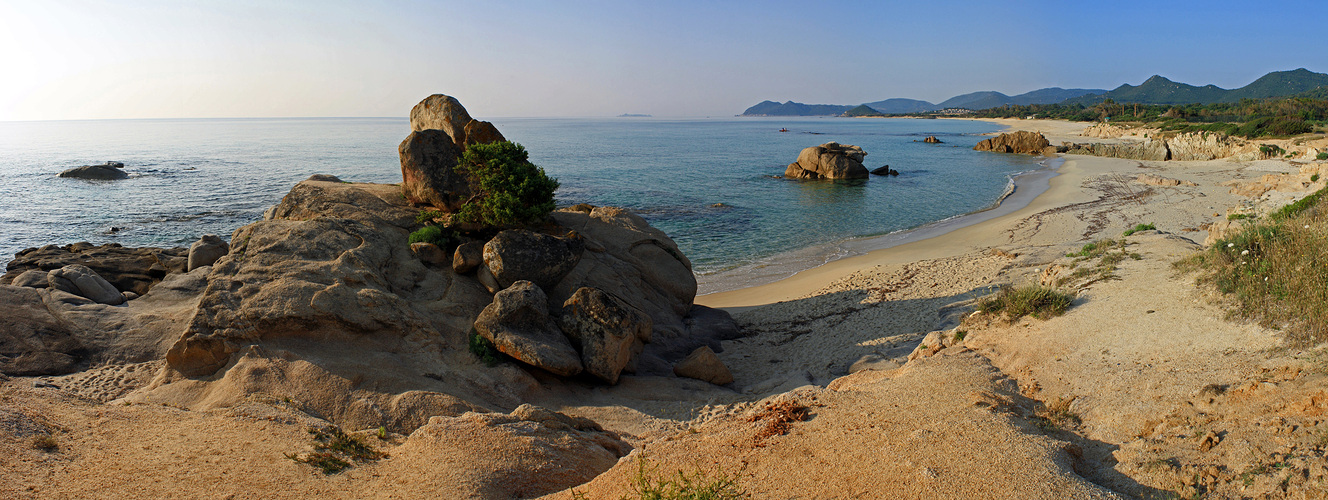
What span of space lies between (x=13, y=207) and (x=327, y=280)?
129ft

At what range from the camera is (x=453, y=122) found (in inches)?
619

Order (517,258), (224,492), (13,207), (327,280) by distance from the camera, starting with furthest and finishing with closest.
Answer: (13,207) → (517,258) → (327,280) → (224,492)

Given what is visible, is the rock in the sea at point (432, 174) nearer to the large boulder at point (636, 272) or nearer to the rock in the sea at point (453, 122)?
the rock in the sea at point (453, 122)

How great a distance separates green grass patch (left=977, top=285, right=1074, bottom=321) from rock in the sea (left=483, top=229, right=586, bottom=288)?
330 inches

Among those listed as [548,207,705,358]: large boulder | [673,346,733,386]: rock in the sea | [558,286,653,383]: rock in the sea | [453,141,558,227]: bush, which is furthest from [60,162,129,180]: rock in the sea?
[673,346,733,386]: rock in the sea

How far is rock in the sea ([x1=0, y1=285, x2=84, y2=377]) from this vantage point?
8734 mm

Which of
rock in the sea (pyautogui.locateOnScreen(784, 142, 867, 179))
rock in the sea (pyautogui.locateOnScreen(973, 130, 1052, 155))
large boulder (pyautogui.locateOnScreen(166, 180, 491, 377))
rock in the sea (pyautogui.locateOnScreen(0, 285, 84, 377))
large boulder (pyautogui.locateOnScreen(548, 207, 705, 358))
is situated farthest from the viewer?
rock in the sea (pyautogui.locateOnScreen(973, 130, 1052, 155))

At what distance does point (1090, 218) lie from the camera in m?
27.2

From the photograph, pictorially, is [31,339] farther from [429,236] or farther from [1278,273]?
[1278,273]

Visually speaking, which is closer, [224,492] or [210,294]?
[224,492]

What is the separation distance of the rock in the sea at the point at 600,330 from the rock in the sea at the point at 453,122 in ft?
19.8

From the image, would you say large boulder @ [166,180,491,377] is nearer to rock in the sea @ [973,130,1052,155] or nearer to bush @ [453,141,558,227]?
bush @ [453,141,558,227]

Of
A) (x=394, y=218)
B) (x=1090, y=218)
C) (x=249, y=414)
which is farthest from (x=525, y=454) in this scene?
(x=1090, y=218)

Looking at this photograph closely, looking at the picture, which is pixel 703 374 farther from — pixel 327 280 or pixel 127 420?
pixel 127 420
